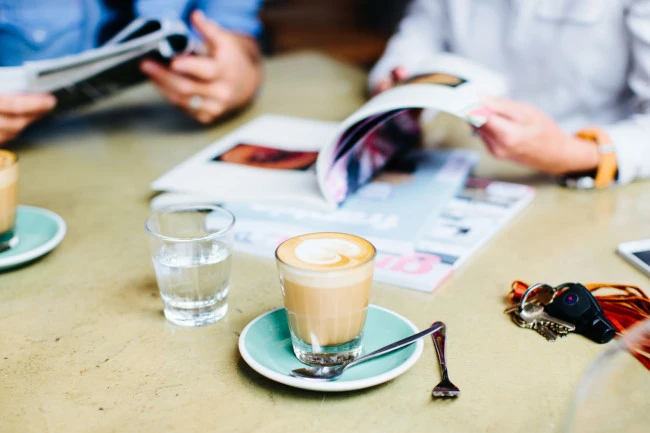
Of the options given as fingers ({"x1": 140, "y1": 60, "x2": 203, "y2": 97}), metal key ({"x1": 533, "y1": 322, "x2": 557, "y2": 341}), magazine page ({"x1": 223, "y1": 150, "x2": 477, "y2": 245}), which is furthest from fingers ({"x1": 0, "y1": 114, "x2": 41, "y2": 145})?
metal key ({"x1": 533, "y1": 322, "x2": 557, "y2": 341})

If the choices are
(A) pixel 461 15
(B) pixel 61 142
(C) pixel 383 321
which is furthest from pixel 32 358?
(A) pixel 461 15

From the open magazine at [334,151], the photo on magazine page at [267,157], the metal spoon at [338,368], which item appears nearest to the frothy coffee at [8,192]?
the open magazine at [334,151]

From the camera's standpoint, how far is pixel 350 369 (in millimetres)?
557

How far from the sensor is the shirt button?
144 centimetres

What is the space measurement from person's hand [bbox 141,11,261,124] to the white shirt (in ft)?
1.11

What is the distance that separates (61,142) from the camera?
1.28 m

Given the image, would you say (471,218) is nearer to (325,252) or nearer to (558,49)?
(325,252)

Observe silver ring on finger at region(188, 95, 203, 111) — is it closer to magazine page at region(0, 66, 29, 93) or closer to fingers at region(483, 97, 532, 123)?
magazine page at region(0, 66, 29, 93)

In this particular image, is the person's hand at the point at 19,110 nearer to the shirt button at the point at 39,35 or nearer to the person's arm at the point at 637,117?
the shirt button at the point at 39,35

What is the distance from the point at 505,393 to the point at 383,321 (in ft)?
0.44

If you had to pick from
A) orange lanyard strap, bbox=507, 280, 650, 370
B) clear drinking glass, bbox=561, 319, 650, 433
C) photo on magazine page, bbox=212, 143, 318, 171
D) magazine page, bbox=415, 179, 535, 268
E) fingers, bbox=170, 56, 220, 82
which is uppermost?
clear drinking glass, bbox=561, 319, 650, 433

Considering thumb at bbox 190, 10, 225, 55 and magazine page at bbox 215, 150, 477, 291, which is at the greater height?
thumb at bbox 190, 10, 225, 55

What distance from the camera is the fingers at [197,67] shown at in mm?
1297

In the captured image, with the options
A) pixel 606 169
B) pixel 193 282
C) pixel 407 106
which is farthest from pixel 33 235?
pixel 606 169
